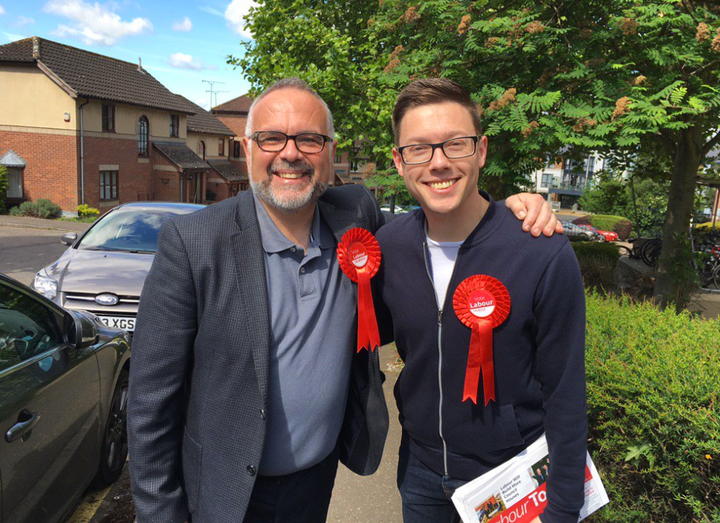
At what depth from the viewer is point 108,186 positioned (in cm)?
2948

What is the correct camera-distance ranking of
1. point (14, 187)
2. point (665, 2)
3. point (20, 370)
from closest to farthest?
point (20, 370) → point (665, 2) → point (14, 187)

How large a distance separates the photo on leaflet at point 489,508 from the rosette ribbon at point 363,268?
0.66m

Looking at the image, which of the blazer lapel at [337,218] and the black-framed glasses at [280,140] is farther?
the blazer lapel at [337,218]

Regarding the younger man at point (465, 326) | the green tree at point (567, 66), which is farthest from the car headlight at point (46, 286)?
the younger man at point (465, 326)

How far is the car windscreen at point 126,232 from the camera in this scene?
6.74 m

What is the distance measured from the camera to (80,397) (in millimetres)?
3197

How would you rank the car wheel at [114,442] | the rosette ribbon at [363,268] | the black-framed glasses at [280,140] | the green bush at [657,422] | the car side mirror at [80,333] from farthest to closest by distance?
1. the car wheel at [114,442]
2. the car side mirror at [80,333]
3. the green bush at [657,422]
4. the black-framed glasses at [280,140]
5. the rosette ribbon at [363,268]

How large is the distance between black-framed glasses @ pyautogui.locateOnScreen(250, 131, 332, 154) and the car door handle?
1.65 m

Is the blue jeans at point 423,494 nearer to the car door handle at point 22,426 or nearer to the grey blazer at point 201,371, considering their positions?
the grey blazer at point 201,371

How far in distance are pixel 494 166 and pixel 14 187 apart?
2855 cm

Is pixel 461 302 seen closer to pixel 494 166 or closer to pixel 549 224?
pixel 549 224

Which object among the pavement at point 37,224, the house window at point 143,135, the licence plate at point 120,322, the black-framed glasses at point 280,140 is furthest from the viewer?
the house window at point 143,135

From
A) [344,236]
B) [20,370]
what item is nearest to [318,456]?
[344,236]

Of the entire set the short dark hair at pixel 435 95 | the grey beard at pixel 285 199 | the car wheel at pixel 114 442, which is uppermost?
the short dark hair at pixel 435 95
